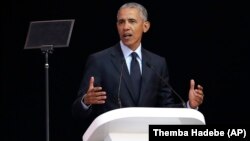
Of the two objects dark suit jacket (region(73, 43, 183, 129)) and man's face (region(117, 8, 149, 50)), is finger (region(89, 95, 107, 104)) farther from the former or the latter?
man's face (region(117, 8, 149, 50))

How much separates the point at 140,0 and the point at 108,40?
0.40 meters

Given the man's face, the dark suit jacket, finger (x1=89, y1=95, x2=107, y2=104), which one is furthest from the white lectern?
the man's face

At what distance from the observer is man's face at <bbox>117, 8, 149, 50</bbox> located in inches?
187

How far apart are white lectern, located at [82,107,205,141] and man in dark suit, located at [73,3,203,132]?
4.70ft

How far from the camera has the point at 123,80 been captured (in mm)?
4691

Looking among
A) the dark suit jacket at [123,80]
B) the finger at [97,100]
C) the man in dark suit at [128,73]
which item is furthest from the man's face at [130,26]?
the finger at [97,100]

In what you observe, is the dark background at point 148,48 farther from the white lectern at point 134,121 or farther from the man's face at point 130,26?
the white lectern at point 134,121

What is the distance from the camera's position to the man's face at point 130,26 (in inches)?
187

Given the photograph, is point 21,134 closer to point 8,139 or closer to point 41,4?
point 8,139

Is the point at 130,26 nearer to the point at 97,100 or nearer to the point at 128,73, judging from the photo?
the point at 128,73

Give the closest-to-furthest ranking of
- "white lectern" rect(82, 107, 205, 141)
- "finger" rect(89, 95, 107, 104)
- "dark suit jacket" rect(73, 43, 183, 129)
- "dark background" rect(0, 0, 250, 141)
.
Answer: "white lectern" rect(82, 107, 205, 141), "finger" rect(89, 95, 107, 104), "dark suit jacket" rect(73, 43, 183, 129), "dark background" rect(0, 0, 250, 141)

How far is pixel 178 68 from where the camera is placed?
19.7 ft

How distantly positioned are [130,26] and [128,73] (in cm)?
30

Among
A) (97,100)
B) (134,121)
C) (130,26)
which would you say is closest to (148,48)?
(130,26)
